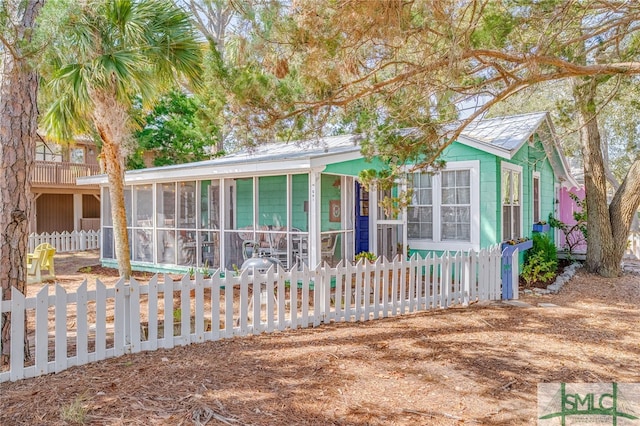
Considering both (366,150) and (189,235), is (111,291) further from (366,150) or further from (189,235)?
(189,235)

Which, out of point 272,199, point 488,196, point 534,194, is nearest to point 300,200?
point 272,199

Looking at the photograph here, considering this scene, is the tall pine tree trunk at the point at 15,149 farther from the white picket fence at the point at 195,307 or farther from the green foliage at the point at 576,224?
the green foliage at the point at 576,224

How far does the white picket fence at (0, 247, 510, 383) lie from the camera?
3840mm

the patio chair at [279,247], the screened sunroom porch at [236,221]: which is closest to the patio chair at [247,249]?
the screened sunroom porch at [236,221]

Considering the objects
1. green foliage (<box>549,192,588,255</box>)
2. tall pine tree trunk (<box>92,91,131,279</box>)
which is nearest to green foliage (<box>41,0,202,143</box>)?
tall pine tree trunk (<box>92,91,131,279</box>)

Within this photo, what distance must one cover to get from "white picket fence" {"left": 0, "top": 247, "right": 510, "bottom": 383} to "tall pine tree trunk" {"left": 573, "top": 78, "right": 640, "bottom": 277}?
4.52 metres

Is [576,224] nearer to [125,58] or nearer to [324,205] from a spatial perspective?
[324,205]

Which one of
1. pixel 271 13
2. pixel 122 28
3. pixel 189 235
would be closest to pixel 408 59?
pixel 271 13

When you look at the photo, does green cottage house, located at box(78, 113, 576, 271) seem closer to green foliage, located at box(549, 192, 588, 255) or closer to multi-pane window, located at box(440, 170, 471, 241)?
multi-pane window, located at box(440, 170, 471, 241)

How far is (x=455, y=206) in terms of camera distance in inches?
366

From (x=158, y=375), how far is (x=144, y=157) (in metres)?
15.7

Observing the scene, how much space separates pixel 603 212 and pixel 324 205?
274 inches

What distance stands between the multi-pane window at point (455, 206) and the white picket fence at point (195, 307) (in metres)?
1.72

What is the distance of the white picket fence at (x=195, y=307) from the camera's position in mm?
3840
